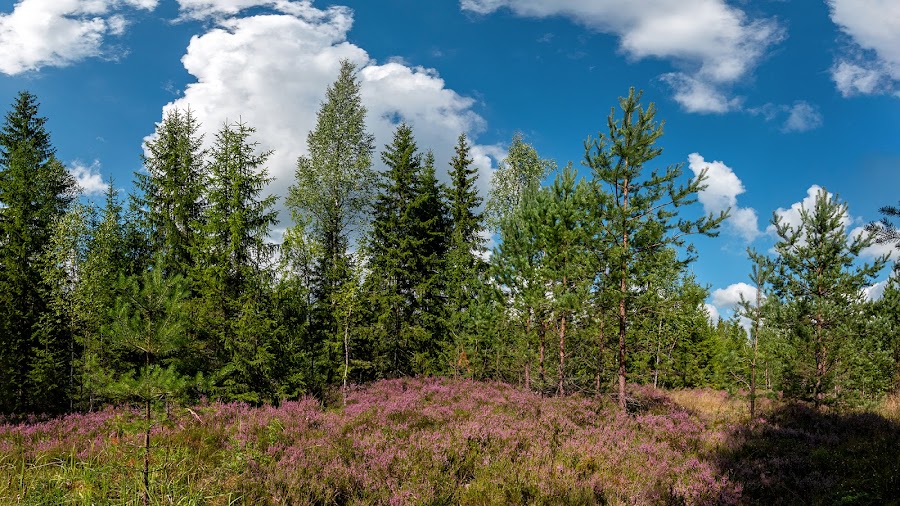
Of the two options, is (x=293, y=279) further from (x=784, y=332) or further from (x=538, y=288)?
(x=784, y=332)

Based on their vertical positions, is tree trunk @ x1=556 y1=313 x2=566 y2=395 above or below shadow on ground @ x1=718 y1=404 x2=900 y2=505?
above

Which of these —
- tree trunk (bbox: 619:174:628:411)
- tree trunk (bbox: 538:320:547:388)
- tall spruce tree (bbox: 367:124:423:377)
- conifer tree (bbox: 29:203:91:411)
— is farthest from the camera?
tall spruce tree (bbox: 367:124:423:377)

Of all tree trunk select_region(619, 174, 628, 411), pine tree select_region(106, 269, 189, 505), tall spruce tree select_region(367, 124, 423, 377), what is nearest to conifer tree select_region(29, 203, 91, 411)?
tall spruce tree select_region(367, 124, 423, 377)

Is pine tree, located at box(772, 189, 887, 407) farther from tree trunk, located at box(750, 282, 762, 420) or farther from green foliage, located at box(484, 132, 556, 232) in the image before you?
green foliage, located at box(484, 132, 556, 232)

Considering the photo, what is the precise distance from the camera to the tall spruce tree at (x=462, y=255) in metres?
23.2

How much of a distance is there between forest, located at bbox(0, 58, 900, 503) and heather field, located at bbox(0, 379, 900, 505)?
0.32 metres

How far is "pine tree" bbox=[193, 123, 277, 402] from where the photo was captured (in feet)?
48.4

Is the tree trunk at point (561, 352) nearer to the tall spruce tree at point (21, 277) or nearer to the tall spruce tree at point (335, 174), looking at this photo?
the tall spruce tree at point (335, 174)

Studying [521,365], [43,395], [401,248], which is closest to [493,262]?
[521,365]

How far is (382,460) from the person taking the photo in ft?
24.2

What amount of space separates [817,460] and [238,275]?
16.6 m

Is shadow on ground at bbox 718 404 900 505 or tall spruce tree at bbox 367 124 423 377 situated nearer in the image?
shadow on ground at bbox 718 404 900 505

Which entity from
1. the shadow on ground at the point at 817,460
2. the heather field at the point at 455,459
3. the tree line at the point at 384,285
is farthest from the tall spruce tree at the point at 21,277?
the shadow on ground at the point at 817,460

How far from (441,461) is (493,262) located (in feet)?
39.8
